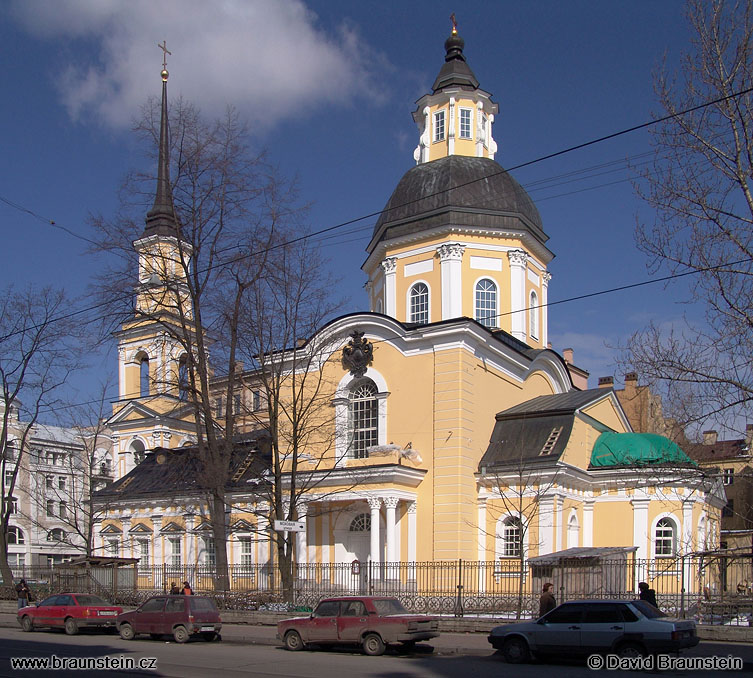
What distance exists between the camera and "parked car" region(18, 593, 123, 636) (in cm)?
2195

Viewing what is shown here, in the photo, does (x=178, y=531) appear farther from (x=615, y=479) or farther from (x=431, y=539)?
(x=615, y=479)

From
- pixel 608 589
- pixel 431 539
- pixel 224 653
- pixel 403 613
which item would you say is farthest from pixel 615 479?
pixel 224 653

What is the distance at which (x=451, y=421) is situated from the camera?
29750mm

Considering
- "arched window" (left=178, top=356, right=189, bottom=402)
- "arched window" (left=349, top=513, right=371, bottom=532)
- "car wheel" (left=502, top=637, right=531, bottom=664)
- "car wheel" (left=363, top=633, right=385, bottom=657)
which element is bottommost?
"car wheel" (left=363, top=633, right=385, bottom=657)

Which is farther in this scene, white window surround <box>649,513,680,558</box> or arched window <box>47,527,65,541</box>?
arched window <box>47,527,65,541</box>

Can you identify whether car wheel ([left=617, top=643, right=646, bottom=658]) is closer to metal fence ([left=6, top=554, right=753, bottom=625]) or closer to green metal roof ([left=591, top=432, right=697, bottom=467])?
metal fence ([left=6, top=554, right=753, bottom=625])

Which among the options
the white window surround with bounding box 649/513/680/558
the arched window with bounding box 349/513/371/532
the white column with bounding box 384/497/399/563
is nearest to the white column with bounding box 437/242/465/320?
the arched window with bounding box 349/513/371/532

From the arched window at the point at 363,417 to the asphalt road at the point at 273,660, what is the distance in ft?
39.7

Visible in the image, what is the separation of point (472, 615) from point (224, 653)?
26.5 feet

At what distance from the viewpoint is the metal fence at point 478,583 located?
68.7ft

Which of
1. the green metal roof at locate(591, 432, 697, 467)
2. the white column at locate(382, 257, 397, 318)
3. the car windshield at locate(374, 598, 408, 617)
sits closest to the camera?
the car windshield at locate(374, 598, 408, 617)

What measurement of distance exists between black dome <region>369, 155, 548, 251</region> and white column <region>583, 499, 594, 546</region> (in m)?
11.2

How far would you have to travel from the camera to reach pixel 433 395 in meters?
30.4

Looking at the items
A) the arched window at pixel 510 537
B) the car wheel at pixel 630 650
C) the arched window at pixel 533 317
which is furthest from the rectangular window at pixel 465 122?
the car wheel at pixel 630 650
